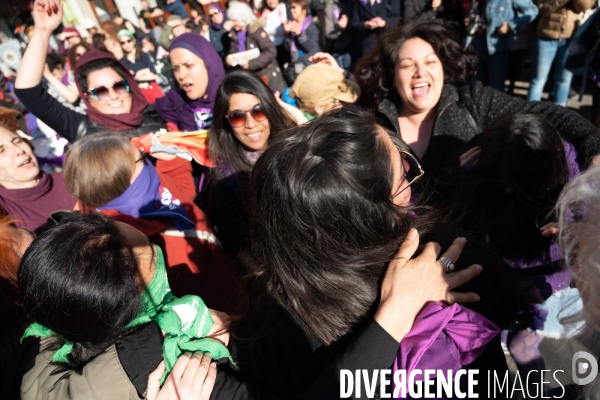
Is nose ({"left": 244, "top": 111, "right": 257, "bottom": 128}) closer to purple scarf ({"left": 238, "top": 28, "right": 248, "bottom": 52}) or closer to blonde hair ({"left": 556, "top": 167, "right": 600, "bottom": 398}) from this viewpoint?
Result: blonde hair ({"left": 556, "top": 167, "right": 600, "bottom": 398})

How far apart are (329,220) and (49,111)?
2.52 meters

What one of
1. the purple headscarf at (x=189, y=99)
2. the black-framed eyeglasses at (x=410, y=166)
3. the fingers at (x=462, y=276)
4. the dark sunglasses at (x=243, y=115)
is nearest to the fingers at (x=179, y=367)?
the fingers at (x=462, y=276)

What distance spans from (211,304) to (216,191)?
786 millimetres

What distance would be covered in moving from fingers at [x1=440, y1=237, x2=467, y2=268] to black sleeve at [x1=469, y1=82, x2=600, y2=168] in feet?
3.28

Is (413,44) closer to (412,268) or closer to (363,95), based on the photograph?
(363,95)

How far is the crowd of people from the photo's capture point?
1023 millimetres

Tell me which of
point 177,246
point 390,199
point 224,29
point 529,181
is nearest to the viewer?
point 390,199

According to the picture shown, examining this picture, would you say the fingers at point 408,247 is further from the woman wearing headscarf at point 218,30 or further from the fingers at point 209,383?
the woman wearing headscarf at point 218,30

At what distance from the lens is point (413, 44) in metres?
2.26

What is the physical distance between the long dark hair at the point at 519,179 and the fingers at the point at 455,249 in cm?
60

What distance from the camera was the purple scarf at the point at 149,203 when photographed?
176cm

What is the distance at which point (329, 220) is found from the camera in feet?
3.32

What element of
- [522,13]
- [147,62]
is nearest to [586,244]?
[522,13]

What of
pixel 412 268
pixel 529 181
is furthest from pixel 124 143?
pixel 529 181
